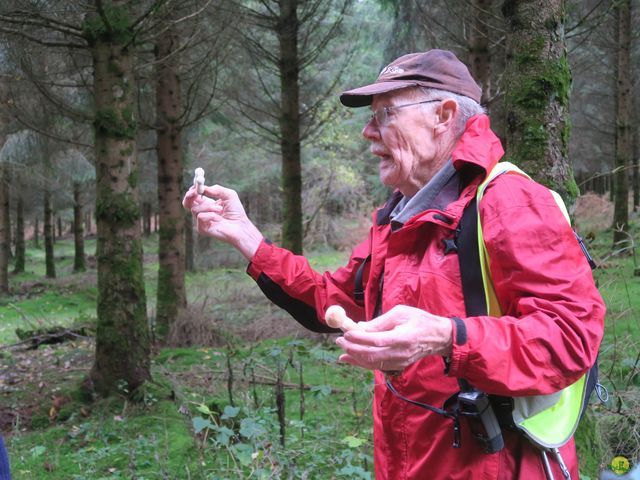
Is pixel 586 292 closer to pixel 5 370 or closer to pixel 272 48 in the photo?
pixel 5 370

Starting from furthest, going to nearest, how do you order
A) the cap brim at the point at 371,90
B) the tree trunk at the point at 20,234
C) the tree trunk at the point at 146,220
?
the tree trunk at the point at 146,220 < the tree trunk at the point at 20,234 < the cap brim at the point at 371,90

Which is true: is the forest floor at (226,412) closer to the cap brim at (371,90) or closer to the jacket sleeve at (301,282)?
the jacket sleeve at (301,282)

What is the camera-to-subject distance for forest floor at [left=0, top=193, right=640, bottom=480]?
144 inches

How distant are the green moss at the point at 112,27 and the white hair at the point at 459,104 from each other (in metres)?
4.24

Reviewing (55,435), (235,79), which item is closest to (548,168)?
(55,435)

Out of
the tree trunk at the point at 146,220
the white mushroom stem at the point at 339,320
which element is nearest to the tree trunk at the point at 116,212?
the white mushroom stem at the point at 339,320

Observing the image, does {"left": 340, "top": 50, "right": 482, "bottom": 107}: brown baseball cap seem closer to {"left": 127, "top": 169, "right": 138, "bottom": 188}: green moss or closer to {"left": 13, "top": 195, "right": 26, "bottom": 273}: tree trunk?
{"left": 127, "top": 169, "right": 138, "bottom": 188}: green moss

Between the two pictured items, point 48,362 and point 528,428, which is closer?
point 528,428

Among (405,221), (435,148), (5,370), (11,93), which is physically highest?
(11,93)

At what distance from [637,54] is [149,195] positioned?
18306mm

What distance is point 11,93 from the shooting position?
7414 mm

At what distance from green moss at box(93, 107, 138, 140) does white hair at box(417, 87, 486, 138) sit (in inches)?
162

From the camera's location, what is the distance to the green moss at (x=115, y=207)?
17.5 feet

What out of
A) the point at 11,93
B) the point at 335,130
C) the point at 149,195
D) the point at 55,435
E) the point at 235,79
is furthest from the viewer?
the point at 149,195
